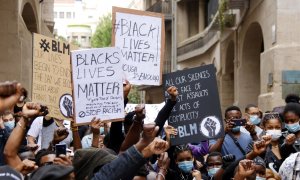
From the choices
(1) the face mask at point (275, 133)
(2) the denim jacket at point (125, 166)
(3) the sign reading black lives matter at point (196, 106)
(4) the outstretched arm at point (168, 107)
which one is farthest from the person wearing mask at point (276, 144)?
(2) the denim jacket at point (125, 166)

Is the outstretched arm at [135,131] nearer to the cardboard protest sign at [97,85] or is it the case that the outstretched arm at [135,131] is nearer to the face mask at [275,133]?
the cardboard protest sign at [97,85]

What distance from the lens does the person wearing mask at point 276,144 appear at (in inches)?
260

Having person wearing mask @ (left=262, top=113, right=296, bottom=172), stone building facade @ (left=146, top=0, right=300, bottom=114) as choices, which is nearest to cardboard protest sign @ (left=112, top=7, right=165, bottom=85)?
person wearing mask @ (left=262, top=113, right=296, bottom=172)

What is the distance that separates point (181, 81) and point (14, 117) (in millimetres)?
1687

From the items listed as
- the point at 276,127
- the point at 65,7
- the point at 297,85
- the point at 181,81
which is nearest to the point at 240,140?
the point at 276,127

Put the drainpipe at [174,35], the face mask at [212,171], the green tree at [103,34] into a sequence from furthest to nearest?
1. the green tree at [103,34]
2. the drainpipe at [174,35]
3. the face mask at [212,171]

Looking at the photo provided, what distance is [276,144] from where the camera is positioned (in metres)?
7.02

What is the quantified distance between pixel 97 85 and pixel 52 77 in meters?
1.17

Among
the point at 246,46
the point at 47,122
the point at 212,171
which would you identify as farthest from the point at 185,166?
the point at 246,46

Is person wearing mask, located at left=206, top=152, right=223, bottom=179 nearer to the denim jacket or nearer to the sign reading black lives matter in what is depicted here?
the sign reading black lives matter

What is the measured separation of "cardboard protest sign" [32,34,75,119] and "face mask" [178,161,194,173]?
5.86 ft

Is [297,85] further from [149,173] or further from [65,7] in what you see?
[65,7]

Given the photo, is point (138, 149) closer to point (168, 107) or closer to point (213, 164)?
point (213, 164)

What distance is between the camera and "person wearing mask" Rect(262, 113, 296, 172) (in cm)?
661
